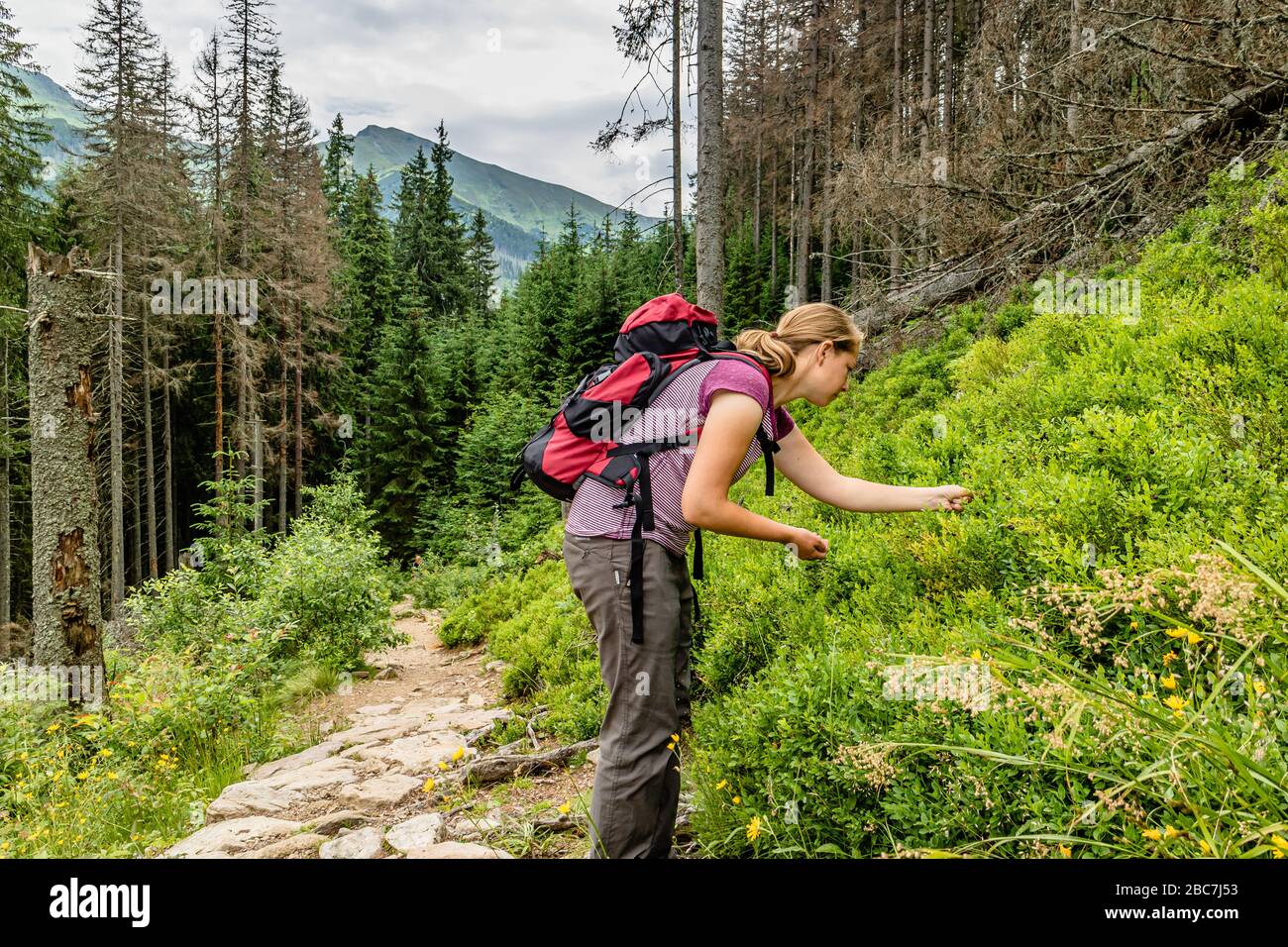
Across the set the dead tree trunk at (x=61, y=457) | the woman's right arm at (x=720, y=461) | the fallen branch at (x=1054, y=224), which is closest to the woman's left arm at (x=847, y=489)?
the woman's right arm at (x=720, y=461)

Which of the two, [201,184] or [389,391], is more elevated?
[201,184]

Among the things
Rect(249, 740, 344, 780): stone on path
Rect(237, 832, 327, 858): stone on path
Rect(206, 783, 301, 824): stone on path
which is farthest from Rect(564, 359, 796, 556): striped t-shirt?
Rect(249, 740, 344, 780): stone on path

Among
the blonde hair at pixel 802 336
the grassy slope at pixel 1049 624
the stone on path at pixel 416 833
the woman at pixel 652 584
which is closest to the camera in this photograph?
the grassy slope at pixel 1049 624

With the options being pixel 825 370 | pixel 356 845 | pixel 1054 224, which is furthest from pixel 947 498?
pixel 1054 224

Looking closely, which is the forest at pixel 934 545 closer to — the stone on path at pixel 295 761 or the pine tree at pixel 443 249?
the stone on path at pixel 295 761

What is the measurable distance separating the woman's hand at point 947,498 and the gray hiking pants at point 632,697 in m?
1.29

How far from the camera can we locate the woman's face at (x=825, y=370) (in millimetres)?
2785

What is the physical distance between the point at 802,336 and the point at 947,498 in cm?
102

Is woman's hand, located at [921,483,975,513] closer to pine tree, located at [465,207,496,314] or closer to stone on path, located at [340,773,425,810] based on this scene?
stone on path, located at [340,773,425,810]

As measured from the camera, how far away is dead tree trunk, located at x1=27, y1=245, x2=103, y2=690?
679 cm

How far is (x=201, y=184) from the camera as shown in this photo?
78.6ft
